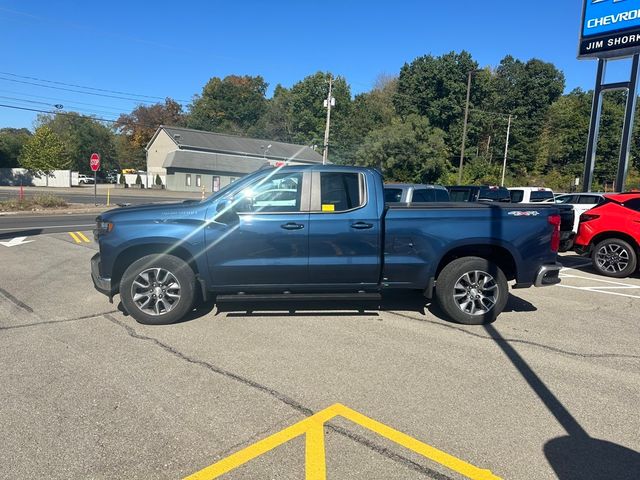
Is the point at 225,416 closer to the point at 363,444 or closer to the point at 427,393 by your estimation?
the point at 363,444

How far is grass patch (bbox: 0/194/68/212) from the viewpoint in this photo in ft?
76.3

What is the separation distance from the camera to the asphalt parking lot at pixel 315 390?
117 inches

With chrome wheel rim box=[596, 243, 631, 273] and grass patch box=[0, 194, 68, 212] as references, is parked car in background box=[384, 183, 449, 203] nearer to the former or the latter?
chrome wheel rim box=[596, 243, 631, 273]

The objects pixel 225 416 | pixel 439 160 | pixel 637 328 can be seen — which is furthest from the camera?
pixel 439 160

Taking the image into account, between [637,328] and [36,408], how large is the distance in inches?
260

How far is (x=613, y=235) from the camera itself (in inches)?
371

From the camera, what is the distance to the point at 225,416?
3490mm

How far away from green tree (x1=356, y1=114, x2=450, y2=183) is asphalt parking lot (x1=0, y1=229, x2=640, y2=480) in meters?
46.7

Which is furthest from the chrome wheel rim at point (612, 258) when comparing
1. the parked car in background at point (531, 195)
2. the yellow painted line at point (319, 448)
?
the yellow painted line at point (319, 448)

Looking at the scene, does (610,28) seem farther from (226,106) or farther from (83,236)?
(226,106)

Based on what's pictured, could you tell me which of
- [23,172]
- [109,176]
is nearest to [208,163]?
[23,172]

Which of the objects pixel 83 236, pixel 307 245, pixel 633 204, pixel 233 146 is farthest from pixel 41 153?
pixel 633 204

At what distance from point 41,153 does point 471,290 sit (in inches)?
2683

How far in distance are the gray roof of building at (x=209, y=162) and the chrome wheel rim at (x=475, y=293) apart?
50.9 metres
